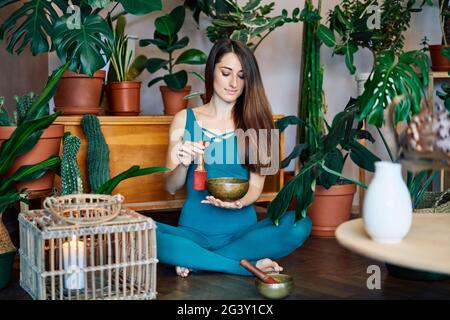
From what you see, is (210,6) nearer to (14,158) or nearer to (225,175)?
(225,175)

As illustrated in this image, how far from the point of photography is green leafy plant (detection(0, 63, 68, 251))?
2615 millimetres

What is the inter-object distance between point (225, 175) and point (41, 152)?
2.83ft

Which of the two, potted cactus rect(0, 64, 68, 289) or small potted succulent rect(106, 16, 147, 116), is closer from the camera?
potted cactus rect(0, 64, 68, 289)

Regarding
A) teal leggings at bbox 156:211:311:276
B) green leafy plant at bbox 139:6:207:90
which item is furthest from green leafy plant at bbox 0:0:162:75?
teal leggings at bbox 156:211:311:276

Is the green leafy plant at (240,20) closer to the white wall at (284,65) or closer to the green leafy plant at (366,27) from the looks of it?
Result: the green leafy plant at (366,27)

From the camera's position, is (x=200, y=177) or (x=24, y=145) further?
(x=24, y=145)

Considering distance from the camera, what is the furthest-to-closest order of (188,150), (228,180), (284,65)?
(284,65)
(228,180)
(188,150)

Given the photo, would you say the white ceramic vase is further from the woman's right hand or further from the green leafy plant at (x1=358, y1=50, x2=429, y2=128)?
the woman's right hand

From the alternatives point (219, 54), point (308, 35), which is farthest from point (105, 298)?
point (308, 35)

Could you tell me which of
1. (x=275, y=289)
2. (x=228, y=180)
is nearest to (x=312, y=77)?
(x=228, y=180)

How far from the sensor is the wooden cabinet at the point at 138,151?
3.47 metres

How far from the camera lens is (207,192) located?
296cm

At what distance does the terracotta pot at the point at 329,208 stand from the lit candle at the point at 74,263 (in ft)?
5.53

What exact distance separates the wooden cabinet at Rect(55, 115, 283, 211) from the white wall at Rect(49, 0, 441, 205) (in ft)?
3.16
